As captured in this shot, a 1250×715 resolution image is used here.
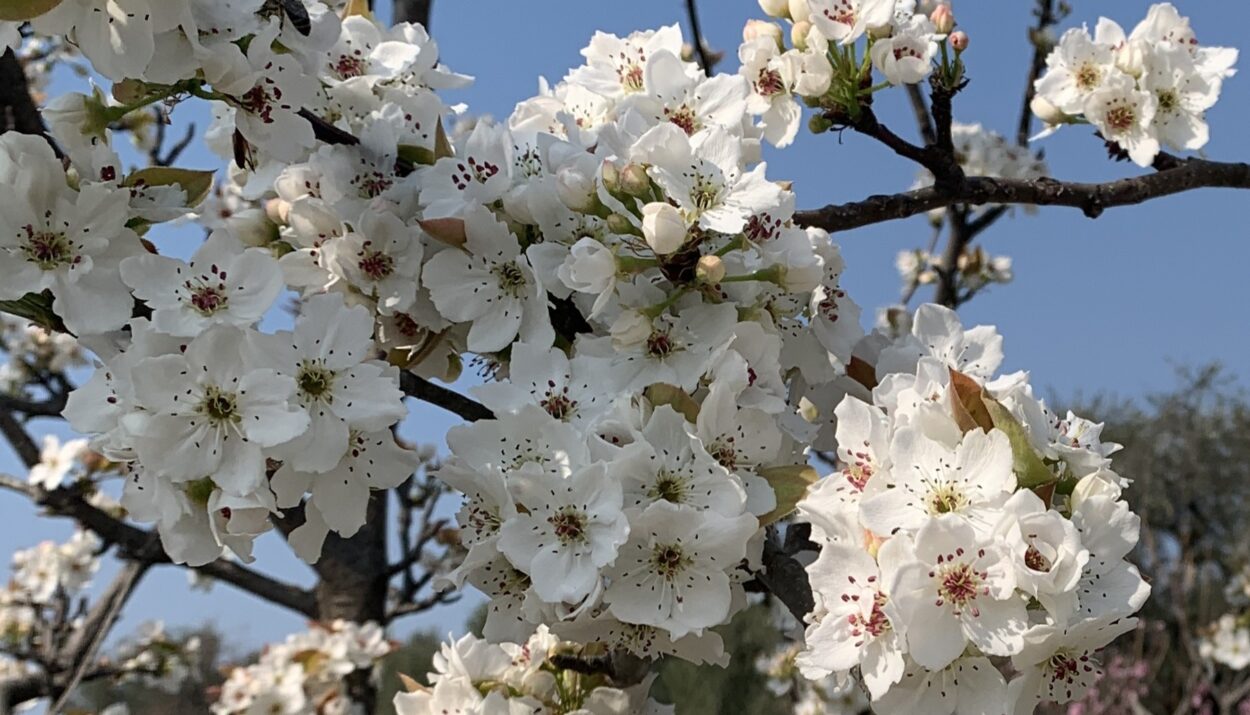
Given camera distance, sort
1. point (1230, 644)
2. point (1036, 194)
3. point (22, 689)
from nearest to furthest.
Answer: point (1036, 194) → point (22, 689) → point (1230, 644)

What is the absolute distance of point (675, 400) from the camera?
853 mm

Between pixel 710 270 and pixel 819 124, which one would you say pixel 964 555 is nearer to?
pixel 710 270

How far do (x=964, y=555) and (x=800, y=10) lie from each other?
80cm

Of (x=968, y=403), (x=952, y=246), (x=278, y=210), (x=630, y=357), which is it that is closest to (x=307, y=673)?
(x=278, y=210)

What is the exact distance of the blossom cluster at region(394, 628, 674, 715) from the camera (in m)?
1.08

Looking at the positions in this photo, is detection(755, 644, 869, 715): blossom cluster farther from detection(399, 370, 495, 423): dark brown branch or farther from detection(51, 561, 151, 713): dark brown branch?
detection(399, 370, 495, 423): dark brown branch

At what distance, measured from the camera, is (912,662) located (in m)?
0.76

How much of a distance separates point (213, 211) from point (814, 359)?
9.24ft

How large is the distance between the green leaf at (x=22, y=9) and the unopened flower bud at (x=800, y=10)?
2.79 feet

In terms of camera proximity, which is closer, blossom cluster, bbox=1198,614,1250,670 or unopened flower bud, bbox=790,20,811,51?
unopened flower bud, bbox=790,20,811,51

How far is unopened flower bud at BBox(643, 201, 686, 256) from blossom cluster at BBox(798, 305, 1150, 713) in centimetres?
20

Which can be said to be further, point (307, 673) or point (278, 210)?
point (307, 673)

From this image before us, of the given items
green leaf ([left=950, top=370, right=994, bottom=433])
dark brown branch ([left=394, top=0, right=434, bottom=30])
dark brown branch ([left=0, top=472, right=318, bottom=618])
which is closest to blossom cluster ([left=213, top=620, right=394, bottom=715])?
dark brown branch ([left=0, top=472, right=318, bottom=618])

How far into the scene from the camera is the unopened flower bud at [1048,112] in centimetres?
172
